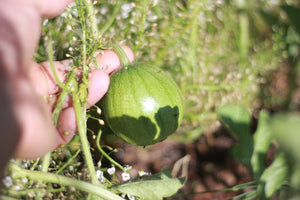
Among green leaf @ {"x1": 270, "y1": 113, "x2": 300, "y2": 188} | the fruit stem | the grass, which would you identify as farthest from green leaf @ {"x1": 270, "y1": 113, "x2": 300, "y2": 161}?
the grass

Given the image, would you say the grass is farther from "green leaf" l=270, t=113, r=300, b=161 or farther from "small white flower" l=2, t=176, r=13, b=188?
"green leaf" l=270, t=113, r=300, b=161

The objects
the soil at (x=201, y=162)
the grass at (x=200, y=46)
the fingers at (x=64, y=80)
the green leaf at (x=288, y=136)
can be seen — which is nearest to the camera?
the green leaf at (x=288, y=136)

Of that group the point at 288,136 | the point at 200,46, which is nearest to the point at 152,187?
the point at 288,136

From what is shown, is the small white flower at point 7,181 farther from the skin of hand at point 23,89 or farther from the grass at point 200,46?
the grass at point 200,46

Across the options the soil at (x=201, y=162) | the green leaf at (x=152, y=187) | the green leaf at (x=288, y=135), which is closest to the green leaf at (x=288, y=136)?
the green leaf at (x=288, y=135)

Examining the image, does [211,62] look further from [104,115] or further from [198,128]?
[104,115]

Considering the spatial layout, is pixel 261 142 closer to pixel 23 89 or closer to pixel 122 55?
pixel 122 55
